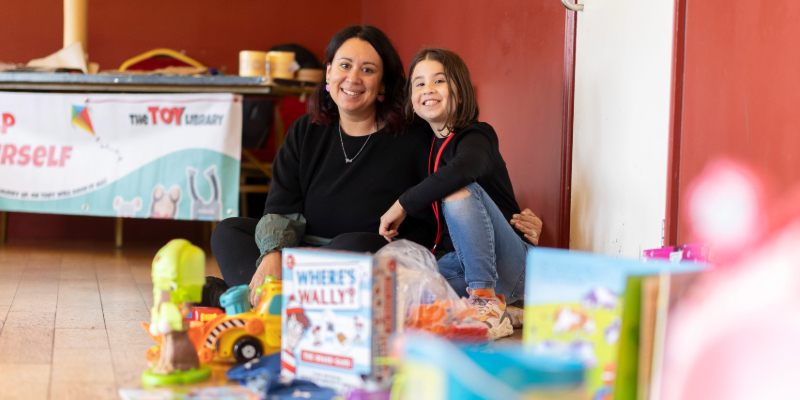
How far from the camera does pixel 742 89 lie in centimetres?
129

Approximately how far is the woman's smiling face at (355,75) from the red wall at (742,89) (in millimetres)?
757

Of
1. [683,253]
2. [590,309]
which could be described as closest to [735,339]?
[590,309]

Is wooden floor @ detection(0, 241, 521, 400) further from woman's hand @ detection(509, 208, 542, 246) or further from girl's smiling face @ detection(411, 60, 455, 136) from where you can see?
girl's smiling face @ detection(411, 60, 455, 136)

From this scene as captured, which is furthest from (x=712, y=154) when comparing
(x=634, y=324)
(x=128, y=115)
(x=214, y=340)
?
(x=128, y=115)

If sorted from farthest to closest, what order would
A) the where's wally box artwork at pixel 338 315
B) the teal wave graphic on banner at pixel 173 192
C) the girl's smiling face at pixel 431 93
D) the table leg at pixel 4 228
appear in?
the table leg at pixel 4 228
the teal wave graphic on banner at pixel 173 192
the girl's smiling face at pixel 431 93
the where's wally box artwork at pixel 338 315

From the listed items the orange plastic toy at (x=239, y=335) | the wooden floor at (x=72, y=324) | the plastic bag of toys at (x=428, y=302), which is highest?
the plastic bag of toys at (x=428, y=302)

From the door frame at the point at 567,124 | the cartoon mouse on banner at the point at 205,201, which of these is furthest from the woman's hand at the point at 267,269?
the cartoon mouse on banner at the point at 205,201

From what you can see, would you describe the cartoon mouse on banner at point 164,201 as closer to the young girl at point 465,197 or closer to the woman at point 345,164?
the woman at point 345,164

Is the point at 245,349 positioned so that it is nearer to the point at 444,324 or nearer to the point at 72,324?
the point at 444,324

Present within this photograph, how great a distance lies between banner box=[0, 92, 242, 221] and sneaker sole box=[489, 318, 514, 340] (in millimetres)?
1533

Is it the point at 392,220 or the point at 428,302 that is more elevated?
the point at 392,220

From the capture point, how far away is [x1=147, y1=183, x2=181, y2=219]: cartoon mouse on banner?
2.86 meters

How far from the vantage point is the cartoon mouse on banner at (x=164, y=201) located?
2863mm

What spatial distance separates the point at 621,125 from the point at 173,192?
1.85m
